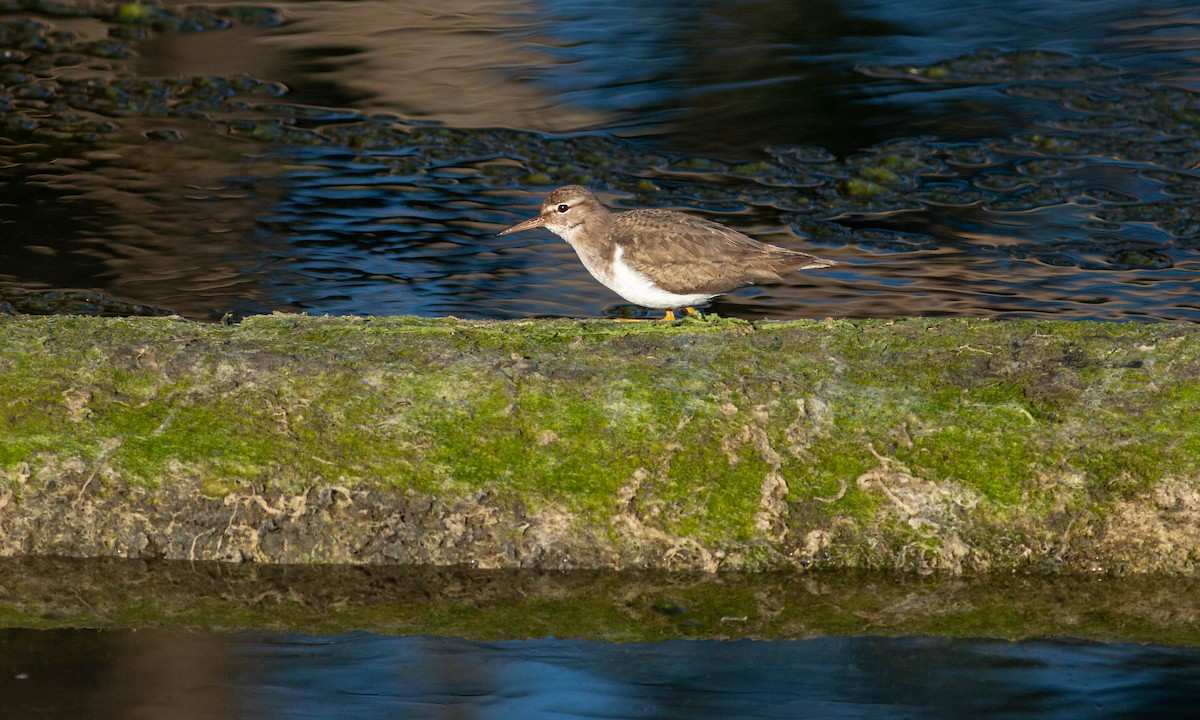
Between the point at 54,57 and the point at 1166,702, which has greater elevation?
the point at 54,57

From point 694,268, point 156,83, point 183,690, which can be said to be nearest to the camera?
point 183,690

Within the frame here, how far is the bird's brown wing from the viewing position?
751cm

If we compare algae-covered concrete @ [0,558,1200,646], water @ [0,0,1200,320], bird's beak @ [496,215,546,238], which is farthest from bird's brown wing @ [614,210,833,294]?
algae-covered concrete @ [0,558,1200,646]

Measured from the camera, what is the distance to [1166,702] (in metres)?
4.41

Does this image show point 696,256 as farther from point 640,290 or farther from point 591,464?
point 591,464

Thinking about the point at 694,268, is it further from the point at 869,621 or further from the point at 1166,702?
the point at 1166,702

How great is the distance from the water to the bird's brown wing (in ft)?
4.22

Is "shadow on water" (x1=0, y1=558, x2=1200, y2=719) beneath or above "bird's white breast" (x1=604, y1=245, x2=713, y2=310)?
beneath

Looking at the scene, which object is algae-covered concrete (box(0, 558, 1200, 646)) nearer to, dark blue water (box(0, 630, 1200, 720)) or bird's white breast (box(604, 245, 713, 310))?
dark blue water (box(0, 630, 1200, 720))

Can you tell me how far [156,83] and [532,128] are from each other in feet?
12.9

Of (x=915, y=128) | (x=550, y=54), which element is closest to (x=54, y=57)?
(x=550, y=54)

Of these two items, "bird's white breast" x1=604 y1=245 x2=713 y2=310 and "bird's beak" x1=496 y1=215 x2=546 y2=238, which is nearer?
"bird's white breast" x1=604 y1=245 x2=713 y2=310

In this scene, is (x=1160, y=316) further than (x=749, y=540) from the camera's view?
Yes

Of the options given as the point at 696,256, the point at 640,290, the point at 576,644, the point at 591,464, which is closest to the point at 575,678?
the point at 576,644
